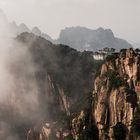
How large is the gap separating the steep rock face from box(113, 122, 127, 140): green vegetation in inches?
12.6

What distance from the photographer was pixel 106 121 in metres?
109

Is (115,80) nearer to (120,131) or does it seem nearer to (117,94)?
(117,94)

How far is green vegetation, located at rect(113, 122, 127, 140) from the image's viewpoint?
9972 cm

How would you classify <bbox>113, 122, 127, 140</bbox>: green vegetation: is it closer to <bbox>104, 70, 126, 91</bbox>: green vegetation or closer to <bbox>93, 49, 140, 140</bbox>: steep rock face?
<bbox>93, 49, 140, 140</bbox>: steep rock face

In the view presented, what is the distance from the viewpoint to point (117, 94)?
4131 inches

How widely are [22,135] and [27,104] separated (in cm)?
1694

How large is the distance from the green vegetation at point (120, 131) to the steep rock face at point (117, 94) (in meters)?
0.32

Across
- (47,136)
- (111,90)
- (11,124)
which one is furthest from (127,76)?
(11,124)

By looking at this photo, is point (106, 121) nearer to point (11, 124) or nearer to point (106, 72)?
point (106, 72)

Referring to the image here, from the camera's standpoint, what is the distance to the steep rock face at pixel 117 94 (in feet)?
331

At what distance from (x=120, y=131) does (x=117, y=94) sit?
357 inches

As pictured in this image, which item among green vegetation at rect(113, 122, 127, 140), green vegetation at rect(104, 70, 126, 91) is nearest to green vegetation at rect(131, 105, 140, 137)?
green vegetation at rect(113, 122, 127, 140)

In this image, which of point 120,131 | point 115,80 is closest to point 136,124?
point 120,131

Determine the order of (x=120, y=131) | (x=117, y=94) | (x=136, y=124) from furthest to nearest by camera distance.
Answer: (x=117, y=94) → (x=120, y=131) → (x=136, y=124)
